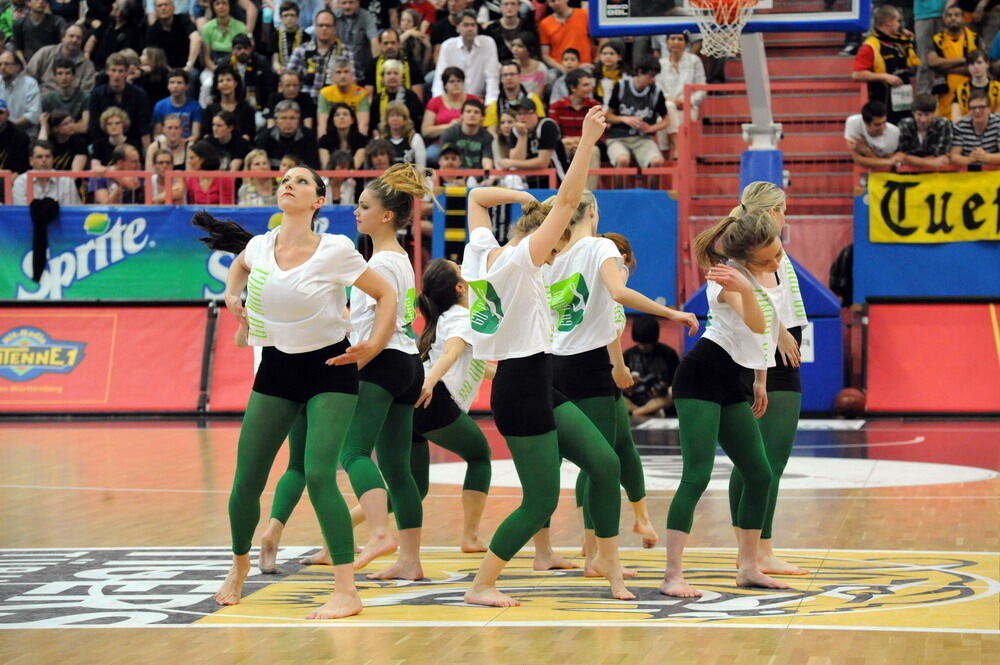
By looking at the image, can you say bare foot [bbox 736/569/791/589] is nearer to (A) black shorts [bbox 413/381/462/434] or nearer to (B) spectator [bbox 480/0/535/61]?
(A) black shorts [bbox 413/381/462/434]

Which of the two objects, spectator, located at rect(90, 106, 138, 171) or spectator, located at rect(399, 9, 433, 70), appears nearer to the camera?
spectator, located at rect(90, 106, 138, 171)

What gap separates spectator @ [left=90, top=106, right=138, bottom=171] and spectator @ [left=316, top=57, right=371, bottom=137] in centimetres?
260

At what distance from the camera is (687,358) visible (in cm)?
764

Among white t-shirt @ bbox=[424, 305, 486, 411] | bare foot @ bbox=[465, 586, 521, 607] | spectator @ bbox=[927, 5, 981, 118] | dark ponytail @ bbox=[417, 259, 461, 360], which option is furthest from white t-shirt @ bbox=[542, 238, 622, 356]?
spectator @ bbox=[927, 5, 981, 118]

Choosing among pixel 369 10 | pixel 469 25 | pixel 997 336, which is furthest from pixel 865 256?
pixel 369 10

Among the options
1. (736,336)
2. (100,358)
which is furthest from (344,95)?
(736,336)

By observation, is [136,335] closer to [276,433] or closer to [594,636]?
[276,433]

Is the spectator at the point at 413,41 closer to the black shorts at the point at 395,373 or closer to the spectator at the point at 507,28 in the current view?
the spectator at the point at 507,28

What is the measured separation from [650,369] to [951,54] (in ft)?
18.5

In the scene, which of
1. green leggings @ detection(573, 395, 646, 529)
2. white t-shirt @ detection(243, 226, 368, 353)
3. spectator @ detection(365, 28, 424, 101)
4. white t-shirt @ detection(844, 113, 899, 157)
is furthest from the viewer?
spectator @ detection(365, 28, 424, 101)

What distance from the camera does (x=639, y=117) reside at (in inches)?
723

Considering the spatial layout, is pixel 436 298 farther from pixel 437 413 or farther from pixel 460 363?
pixel 437 413

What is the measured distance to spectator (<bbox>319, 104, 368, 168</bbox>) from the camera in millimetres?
18891

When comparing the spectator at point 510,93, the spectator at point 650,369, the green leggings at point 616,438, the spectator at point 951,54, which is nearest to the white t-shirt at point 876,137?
the spectator at point 951,54
